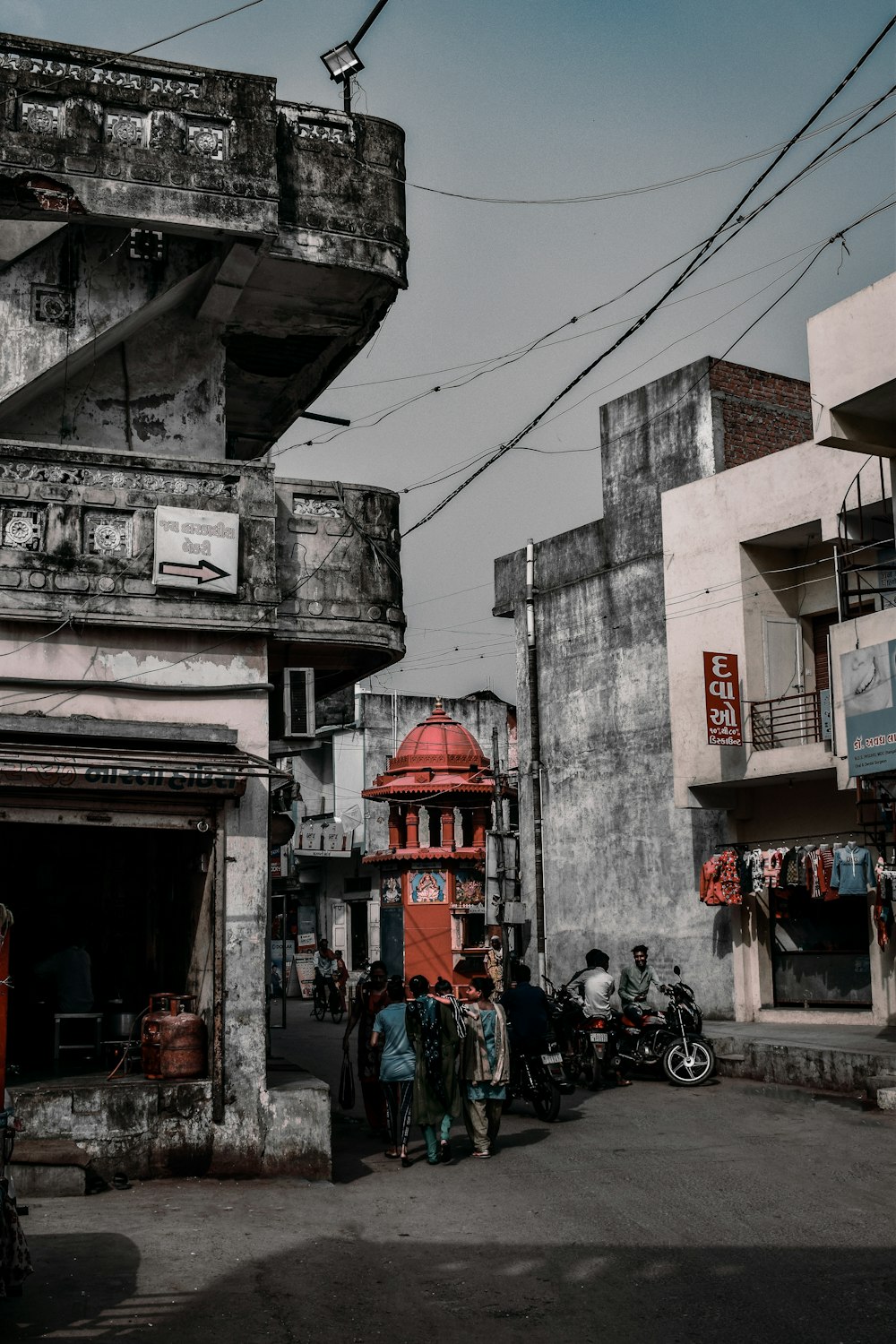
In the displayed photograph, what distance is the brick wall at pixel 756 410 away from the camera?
2506cm

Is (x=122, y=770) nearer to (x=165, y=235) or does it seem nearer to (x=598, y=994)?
(x=165, y=235)

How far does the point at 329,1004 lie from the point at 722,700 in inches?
553

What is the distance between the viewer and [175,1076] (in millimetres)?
11469

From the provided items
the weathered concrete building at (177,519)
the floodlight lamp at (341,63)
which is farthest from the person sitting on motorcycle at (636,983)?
the floodlight lamp at (341,63)

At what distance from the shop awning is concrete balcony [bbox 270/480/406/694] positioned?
5.29 feet

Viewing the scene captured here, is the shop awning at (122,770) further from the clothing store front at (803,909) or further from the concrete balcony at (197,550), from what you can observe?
the clothing store front at (803,909)

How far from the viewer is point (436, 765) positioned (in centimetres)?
3928

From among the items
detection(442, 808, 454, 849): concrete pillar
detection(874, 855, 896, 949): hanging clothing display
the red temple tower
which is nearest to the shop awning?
detection(874, 855, 896, 949): hanging clothing display

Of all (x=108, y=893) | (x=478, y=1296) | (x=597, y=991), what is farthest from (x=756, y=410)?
(x=478, y=1296)

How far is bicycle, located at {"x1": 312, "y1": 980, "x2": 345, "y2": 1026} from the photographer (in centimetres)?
3034

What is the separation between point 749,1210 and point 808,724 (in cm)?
1260

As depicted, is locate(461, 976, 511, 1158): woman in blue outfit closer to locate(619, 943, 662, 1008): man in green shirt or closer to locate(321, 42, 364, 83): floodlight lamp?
locate(619, 943, 662, 1008): man in green shirt

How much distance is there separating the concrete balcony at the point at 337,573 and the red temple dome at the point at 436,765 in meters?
25.4

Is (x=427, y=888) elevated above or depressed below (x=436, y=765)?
below
